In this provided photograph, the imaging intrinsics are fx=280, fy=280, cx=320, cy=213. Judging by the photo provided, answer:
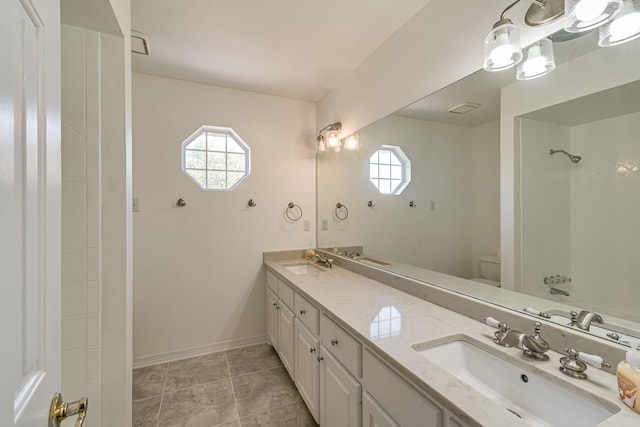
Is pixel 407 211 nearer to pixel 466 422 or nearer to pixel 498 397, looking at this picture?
pixel 498 397

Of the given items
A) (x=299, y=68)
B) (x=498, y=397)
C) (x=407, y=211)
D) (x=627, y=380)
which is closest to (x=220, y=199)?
(x=299, y=68)

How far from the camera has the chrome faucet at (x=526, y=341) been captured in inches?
37.4

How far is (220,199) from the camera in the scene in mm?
2686

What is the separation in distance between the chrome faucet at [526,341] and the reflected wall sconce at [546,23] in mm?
1010

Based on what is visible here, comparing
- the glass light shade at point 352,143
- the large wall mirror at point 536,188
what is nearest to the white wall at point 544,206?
the large wall mirror at point 536,188

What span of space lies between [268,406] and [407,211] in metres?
1.64

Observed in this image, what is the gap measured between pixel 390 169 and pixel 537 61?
1.10 m

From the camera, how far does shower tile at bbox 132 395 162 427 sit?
1.77 m

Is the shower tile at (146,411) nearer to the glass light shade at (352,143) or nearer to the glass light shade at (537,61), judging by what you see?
the glass light shade at (352,143)

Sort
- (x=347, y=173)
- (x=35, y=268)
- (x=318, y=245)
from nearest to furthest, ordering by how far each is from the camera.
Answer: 1. (x=35, y=268)
2. (x=347, y=173)
3. (x=318, y=245)

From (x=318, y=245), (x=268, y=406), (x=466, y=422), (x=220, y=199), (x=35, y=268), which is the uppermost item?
(x=220, y=199)

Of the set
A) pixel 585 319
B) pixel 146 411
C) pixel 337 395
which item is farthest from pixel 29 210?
pixel 146 411

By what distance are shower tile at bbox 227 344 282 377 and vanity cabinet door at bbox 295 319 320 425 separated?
1.97 ft

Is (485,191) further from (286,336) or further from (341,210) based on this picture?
(286,336)
